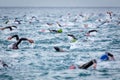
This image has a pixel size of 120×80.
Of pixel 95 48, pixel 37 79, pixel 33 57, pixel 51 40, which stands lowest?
pixel 37 79

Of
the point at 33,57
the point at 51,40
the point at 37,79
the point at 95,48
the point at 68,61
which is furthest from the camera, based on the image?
the point at 51,40

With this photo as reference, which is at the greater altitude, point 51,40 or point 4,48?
point 51,40

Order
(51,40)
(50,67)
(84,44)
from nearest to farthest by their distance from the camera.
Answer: (50,67) → (84,44) → (51,40)

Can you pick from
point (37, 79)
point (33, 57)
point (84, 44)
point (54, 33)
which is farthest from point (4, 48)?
point (54, 33)

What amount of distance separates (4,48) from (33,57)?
316 centimetres

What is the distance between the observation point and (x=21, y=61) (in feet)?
48.2

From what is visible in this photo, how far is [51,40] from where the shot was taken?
70.9 ft

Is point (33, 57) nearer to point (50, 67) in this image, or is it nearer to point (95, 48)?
point (50, 67)

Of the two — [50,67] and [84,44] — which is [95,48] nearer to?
[84,44]

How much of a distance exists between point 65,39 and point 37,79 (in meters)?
10.5

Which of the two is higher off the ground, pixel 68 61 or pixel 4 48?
pixel 4 48

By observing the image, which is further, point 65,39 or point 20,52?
point 65,39

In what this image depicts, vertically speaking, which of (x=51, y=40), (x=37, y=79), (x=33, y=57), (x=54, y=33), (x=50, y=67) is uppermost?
(x=54, y=33)

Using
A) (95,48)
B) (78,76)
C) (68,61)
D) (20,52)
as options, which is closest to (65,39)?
(95,48)
